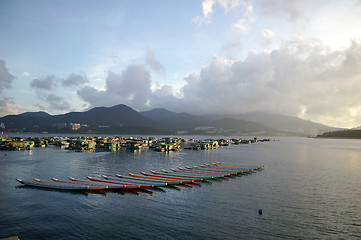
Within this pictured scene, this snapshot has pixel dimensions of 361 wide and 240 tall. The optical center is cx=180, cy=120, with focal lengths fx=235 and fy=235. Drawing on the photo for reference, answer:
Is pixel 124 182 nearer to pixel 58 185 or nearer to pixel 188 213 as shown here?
pixel 58 185

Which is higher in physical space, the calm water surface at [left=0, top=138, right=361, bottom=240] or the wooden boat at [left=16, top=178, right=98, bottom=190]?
the wooden boat at [left=16, top=178, right=98, bottom=190]

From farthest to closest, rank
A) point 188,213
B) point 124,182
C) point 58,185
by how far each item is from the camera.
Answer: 1. point 124,182
2. point 58,185
3. point 188,213

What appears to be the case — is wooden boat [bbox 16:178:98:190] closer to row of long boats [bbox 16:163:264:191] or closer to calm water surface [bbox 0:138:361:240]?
row of long boats [bbox 16:163:264:191]

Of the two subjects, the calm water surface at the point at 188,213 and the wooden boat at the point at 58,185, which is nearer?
the calm water surface at the point at 188,213

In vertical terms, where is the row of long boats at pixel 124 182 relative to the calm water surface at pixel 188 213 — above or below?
above

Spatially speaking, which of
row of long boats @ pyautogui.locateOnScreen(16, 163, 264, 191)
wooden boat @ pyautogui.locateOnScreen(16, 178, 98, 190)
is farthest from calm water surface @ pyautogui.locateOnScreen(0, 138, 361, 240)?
row of long boats @ pyautogui.locateOnScreen(16, 163, 264, 191)

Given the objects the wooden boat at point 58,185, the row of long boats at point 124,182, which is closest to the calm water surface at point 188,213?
the wooden boat at point 58,185

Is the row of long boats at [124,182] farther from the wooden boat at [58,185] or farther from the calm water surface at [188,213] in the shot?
the calm water surface at [188,213]

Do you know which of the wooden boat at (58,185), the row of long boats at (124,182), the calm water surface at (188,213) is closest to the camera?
the calm water surface at (188,213)

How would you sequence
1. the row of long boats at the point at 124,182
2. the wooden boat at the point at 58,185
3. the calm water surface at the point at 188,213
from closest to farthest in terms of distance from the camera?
the calm water surface at the point at 188,213 < the wooden boat at the point at 58,185 < the row of long boats at the point at 124,182

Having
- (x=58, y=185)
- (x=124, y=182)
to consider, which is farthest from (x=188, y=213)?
(x=58, y=185)

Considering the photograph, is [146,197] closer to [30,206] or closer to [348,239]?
[30,206]
